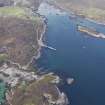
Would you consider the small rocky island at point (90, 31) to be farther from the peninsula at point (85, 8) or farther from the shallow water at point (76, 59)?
the peninsula at point (85, 8)

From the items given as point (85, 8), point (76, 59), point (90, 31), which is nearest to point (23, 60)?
point (76, 59)

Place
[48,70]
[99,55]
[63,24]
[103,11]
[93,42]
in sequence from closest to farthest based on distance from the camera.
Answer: [48,70]
[99,55]
[93,42]
[63,24]
[103,11]

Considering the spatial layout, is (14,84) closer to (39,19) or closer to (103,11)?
(39,19)

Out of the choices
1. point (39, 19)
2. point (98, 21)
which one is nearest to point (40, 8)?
point (39, 19)

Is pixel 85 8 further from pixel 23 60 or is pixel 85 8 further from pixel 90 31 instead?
pixel 23 60

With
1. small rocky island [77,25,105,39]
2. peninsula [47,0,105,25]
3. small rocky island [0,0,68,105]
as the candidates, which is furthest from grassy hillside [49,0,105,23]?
small rocky island [0,0,68,105]

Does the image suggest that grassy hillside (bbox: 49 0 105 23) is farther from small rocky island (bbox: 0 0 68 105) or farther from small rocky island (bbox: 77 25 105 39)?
small rocky island (bbox: 0 0 68 105)
